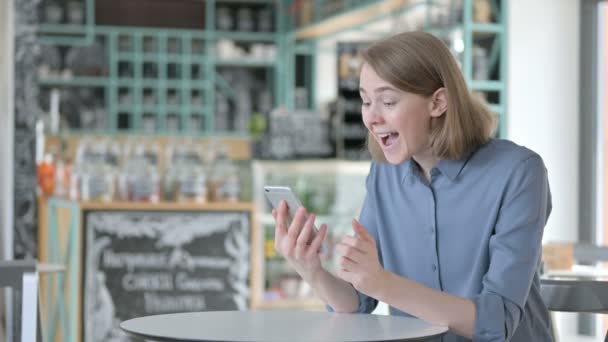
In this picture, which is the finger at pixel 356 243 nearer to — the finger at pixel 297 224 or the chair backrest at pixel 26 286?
the finger at pixel 297 224

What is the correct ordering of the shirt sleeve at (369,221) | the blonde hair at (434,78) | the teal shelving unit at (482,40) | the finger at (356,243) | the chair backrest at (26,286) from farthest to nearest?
the teal shelving unit at (482,40)
the chair backrest at (26,286)
the shirt sleeve at (369,221)
the blonde hair at (434,78)
the finger at (356,243)

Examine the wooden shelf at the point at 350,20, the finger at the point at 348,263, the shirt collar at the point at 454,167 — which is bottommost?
the finger at the point at 348,263

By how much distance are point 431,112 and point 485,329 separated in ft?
1.46

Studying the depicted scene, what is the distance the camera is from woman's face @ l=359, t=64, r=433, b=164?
210 centimetres

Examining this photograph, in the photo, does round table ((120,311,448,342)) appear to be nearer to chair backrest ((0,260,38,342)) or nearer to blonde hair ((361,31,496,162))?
blonde hair ((361,31,496,162))

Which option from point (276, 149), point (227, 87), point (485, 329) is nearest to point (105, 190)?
point (276, 149)

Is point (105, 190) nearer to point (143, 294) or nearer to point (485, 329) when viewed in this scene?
point (143, 294)

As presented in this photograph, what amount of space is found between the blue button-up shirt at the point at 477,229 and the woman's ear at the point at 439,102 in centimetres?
11

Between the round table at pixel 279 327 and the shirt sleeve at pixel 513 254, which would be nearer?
the round table at pixel 279 327

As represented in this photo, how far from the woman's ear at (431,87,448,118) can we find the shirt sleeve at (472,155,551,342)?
189 mm

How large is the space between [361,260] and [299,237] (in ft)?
0.58

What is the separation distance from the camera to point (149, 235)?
587 cm

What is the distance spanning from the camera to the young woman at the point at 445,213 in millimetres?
1989

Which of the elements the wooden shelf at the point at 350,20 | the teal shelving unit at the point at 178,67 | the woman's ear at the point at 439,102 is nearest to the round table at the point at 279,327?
the woman's ear at the point at 439,102
